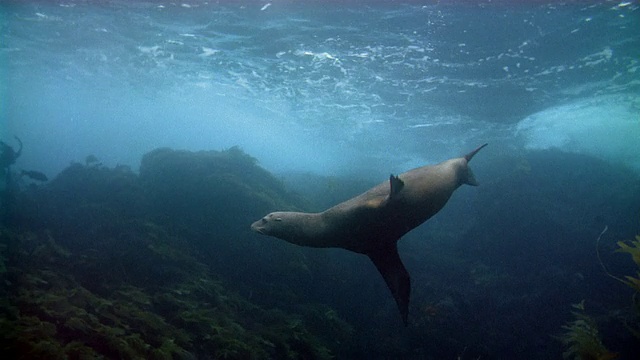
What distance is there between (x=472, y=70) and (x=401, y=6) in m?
6.10

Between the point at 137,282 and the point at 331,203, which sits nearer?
the point at 137,282

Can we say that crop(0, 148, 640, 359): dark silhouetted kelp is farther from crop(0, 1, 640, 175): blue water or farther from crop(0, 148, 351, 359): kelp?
crop(0, 1, 640, 175): blue water

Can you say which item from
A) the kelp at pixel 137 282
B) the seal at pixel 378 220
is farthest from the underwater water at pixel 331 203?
the seal at pixel 378 220

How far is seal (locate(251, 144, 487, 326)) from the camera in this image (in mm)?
4000

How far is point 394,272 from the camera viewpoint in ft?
15.8

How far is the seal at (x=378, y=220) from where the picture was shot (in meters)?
4.00

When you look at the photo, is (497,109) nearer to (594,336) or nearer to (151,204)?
(594,336)

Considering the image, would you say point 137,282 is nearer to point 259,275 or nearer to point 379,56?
point 259,275

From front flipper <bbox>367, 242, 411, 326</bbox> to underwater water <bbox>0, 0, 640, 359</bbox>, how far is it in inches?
101

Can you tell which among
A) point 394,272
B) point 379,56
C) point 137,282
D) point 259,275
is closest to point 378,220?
point 394,272

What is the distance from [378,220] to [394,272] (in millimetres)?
1201

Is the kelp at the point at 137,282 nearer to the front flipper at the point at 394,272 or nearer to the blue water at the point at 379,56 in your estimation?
the front flipper at the point at 394,272

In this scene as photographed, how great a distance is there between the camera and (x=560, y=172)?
2016cm

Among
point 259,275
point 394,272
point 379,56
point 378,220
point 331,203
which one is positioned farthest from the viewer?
point 331,203
